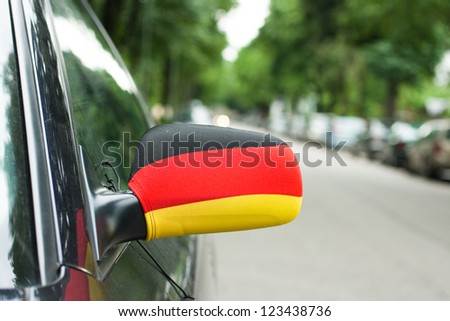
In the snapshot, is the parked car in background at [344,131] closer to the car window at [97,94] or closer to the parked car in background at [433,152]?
the parked car in background at [433,152]

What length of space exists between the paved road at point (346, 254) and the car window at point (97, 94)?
1.34 m

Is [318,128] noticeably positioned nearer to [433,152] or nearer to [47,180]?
[433,152]

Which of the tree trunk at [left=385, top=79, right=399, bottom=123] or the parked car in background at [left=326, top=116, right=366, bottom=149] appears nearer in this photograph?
the parked car in background at [left=326, top=116, right=366, bottom=149]

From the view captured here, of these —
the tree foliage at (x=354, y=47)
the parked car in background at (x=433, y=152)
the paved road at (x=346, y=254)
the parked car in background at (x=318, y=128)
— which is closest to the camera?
the paved road at (x=346, y=254)

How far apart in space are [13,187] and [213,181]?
1.07 ft

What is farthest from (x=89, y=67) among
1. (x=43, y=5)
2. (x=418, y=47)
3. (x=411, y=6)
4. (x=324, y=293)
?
(x=418, y=47)

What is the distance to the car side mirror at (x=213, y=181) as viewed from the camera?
133cm

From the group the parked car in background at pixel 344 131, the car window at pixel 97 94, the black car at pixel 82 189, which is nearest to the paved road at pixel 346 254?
the car window at pixel 97 94

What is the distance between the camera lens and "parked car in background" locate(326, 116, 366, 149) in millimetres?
36031

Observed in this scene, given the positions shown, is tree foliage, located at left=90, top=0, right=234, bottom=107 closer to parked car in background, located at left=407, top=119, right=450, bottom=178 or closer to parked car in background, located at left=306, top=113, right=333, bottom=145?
parked car in background, located at left=407, top=119, right=450, bottom=178

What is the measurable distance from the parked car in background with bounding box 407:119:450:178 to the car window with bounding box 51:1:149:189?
743 inches

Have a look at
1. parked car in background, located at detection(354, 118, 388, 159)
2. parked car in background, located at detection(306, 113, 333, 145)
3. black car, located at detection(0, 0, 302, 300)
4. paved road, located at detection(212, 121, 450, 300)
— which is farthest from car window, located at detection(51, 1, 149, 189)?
parked car in background, located at detection(306, 113, 333, 145)

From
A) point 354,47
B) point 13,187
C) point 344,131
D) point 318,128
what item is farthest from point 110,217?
point 354,47

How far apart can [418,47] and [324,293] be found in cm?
3060
